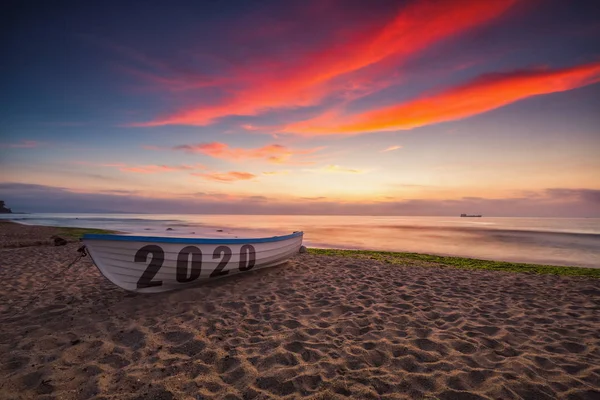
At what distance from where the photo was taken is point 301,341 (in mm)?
4434

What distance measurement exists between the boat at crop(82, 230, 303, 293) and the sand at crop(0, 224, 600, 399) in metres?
0.41

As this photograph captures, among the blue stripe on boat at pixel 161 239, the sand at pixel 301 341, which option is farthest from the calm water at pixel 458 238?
the blue stripe on boat at pixel 161 239

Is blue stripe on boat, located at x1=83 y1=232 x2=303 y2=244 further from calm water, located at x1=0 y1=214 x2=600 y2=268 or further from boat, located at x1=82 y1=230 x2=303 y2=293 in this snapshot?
calm water, located at x1=0 y1=214 x2=600 y2=268

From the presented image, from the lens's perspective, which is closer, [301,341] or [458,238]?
[301,341]

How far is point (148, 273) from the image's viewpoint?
21.1ft

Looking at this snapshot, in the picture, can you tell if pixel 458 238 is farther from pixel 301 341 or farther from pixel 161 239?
pixel 161 239

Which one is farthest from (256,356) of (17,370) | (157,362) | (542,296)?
(542,296)

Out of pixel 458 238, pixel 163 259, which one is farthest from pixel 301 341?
pixel 458 238

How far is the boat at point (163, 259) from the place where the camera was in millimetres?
6016

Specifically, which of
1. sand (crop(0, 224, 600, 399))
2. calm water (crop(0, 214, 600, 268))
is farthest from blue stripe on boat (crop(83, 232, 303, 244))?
calm water (crop(0, 214, 600, 268))

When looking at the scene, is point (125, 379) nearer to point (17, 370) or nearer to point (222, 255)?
point (17, 370)

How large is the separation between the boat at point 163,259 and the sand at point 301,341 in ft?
1.35

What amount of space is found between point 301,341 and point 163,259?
12.8 ft

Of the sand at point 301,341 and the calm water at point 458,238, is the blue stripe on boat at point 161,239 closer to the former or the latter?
the sand at point 301,341
